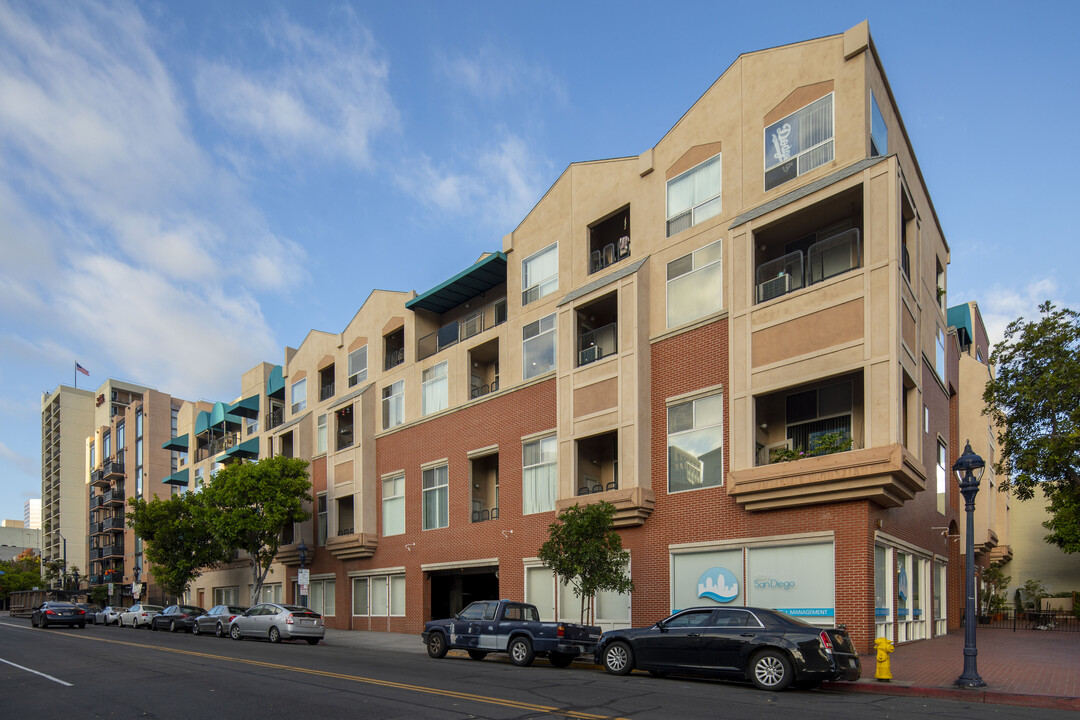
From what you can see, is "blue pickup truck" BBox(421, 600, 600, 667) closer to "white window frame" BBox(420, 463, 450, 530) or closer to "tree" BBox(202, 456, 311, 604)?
"white window frame" BBox(420, 463, 450, 530)

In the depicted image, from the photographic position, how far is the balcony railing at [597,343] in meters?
24.6

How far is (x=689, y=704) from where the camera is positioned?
11555 mm

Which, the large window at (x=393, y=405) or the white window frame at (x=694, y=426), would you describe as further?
the large window at (x=393, y=405)

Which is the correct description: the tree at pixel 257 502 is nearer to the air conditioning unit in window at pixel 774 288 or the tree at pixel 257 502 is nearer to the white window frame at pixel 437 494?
the white window frame at pixel 437 494

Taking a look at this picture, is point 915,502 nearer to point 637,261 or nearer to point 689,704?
point 637,261

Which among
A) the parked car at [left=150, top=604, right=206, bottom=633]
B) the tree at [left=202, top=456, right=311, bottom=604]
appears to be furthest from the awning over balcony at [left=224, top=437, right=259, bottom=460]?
the parked car at [left=150, top=604, right=206, bottom=633]

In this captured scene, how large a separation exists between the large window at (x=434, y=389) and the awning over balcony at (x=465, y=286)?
3.02 meters

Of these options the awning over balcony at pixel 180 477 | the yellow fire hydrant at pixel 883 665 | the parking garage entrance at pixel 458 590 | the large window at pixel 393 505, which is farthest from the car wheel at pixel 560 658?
the awning over balcony at pixel 180 477

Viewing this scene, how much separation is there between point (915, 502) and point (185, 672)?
19.2 m

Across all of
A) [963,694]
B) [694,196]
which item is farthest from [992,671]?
[694,196]

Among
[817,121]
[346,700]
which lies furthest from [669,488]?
[346,700]

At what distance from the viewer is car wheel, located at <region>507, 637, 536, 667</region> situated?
18078 mm

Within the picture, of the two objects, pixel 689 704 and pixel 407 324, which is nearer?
pixel 689 704

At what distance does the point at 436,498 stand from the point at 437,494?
0.18 m
